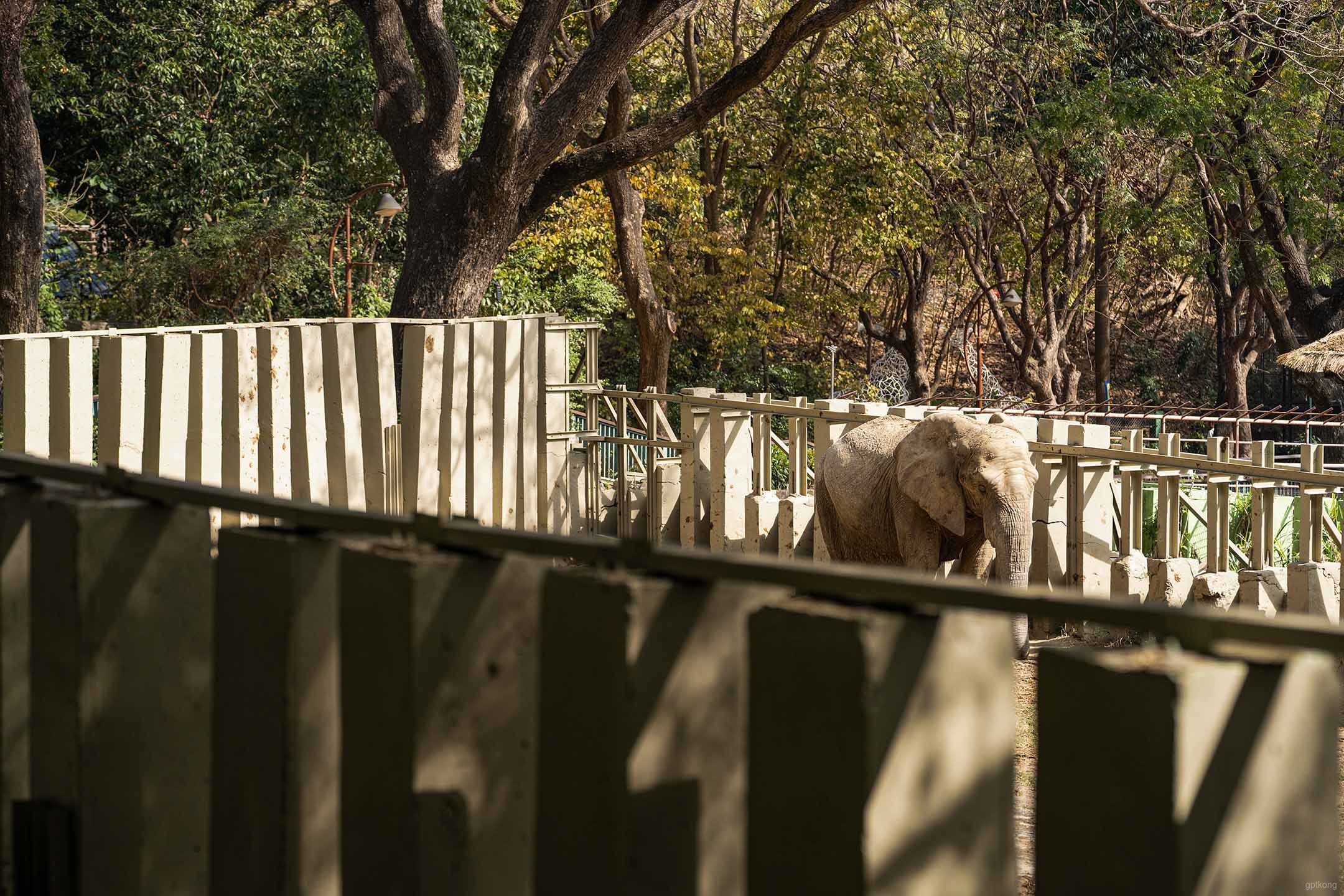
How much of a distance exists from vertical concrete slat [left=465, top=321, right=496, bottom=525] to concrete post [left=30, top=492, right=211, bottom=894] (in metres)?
6.96

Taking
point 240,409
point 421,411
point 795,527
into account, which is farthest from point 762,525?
point 240,409

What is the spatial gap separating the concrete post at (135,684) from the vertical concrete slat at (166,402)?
502 centimetres

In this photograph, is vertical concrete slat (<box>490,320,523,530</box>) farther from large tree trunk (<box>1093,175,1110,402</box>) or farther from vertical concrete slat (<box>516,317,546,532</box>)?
large tree trunk (<box>1093,175,1110,402</box>)

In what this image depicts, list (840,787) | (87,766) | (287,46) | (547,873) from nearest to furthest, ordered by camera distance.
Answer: (840,787), (547,873), (87,766), (287,46)

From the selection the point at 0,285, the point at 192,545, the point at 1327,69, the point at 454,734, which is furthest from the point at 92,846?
the point at 1327,69

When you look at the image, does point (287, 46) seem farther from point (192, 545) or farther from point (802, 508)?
point (192, 545)

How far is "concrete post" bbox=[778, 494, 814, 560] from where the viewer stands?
441 inches

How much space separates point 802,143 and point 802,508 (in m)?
13.1

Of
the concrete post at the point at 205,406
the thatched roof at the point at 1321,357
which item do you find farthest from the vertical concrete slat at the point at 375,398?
the thatched roof at the point at 1321,357

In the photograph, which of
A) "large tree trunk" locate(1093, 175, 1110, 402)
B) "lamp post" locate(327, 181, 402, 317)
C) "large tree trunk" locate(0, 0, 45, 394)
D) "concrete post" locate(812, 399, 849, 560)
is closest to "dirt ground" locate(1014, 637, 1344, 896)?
"concrete post" locate(812, 399, 849, 560)

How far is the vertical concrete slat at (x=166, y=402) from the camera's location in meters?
6.48

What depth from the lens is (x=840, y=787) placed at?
1.24 metres

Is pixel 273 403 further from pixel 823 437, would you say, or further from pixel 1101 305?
pixel 1101 305

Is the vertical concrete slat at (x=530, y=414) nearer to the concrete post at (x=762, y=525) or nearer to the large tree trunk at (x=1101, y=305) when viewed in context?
the concrete post at (x=762, y=525)
